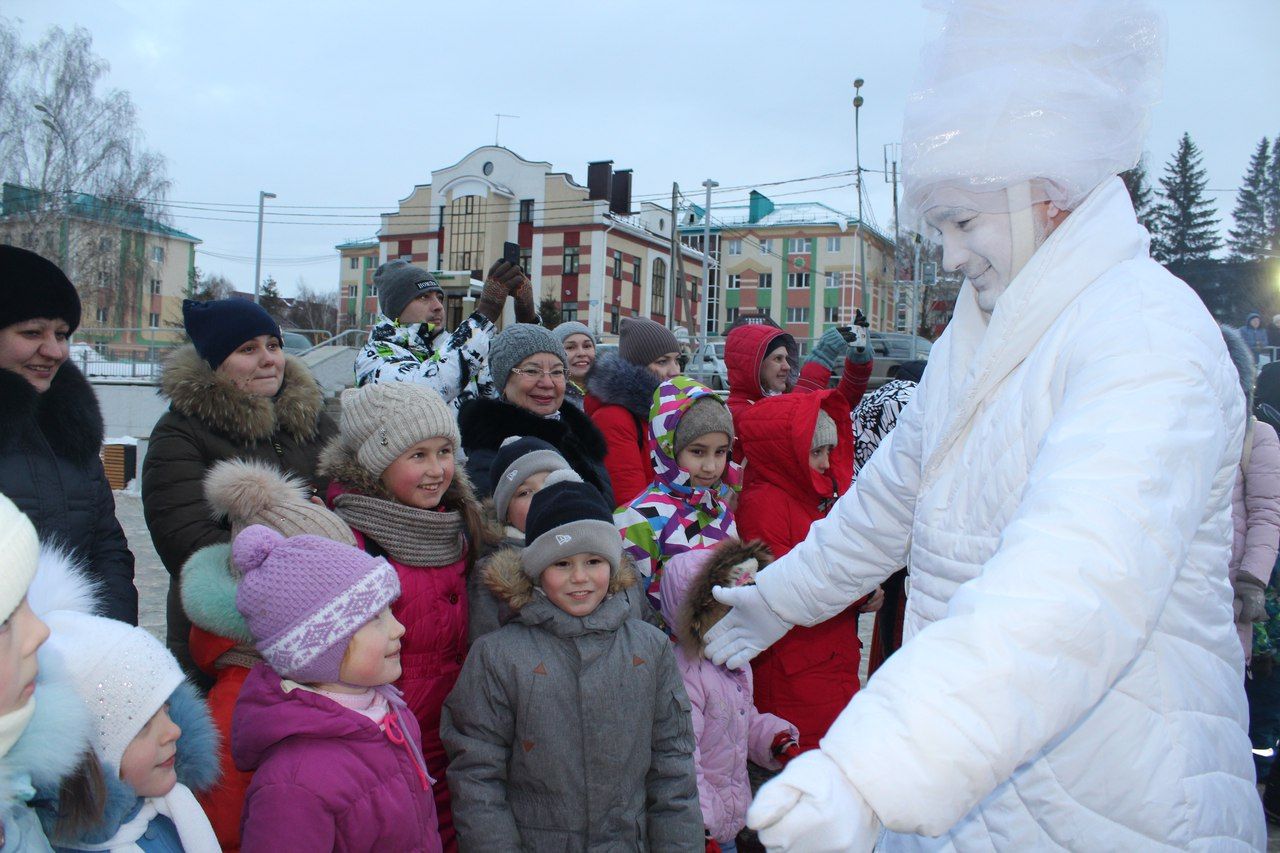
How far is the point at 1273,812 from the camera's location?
169 inches

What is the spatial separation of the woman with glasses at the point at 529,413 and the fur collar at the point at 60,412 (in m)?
1.35

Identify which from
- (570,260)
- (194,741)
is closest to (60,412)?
(194,741)

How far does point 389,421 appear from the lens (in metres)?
3.07

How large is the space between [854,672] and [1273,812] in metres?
2.22

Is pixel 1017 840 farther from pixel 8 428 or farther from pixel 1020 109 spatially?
pixel 8 428

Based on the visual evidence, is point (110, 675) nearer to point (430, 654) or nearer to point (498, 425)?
point (430, 654)

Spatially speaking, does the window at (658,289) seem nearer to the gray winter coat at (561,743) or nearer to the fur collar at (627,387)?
the fur collar at (627,387)

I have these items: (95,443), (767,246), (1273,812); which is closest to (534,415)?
(95,443)

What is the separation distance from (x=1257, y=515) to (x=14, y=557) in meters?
4.53

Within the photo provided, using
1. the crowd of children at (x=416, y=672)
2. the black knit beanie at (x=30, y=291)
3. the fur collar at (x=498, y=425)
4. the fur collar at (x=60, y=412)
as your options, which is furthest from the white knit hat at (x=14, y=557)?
the fur collar at (x=498, y=425)

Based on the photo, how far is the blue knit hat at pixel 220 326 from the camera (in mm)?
3434

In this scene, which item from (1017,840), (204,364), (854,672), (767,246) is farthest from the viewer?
(767,246)

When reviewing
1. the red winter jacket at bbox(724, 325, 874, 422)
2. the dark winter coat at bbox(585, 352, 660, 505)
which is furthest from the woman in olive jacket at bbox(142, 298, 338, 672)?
the red winter jacket at bbox(724, 325, 874, 422)

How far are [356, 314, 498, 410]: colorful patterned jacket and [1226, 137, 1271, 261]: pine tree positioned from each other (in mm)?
64959
